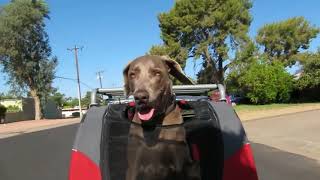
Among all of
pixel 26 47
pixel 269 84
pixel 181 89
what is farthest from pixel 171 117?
pixel 26 47

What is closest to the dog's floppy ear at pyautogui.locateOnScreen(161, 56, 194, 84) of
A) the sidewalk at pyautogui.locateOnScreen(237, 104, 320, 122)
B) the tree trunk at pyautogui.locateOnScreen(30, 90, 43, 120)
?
the sidewalk at pyautogui.locateOnScreen(237, 104, 320, 122)

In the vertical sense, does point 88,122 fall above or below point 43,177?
above

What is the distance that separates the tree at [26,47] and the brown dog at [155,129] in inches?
2421

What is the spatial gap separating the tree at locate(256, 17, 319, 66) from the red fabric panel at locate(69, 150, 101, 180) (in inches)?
2615

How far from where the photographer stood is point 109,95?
5832 mm

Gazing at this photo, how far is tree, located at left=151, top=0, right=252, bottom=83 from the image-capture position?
5838cm

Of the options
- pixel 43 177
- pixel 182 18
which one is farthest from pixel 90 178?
pixel 182 18

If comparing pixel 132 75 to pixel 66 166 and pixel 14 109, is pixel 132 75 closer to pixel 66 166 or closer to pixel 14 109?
pixel 66 166

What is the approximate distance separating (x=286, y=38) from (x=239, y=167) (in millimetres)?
67521

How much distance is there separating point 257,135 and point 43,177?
1106 cm

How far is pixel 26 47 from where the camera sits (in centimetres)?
6525

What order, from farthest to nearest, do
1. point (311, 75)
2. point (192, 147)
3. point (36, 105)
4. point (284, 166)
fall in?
point (36, 105) < point (311, 75) < point (284, 166) < point (192, 147)

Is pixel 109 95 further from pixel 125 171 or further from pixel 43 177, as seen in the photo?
pixel 43 177

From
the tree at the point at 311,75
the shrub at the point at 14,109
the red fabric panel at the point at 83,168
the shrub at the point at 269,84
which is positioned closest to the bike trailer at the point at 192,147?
the red fabric panel at the point at 83,168
